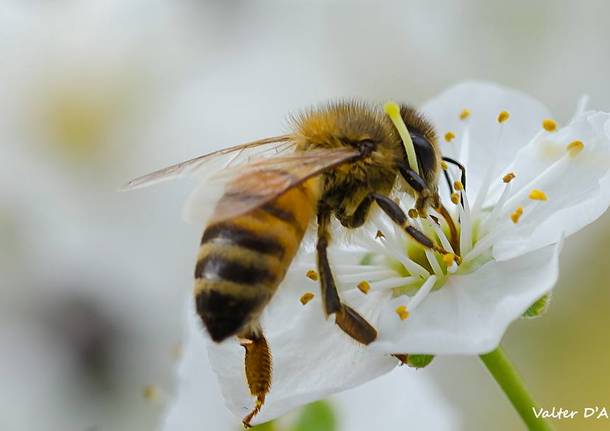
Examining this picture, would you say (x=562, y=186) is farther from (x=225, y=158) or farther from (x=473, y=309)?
(x=225, y=158)

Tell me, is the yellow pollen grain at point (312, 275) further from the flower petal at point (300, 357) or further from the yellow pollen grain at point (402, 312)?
the yellow pollen grain at point (402, 312)

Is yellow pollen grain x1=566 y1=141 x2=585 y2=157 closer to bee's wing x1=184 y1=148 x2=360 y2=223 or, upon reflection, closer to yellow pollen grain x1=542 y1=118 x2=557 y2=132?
yellow pollen grain x1=542 y1=118 x2=557 y2=132

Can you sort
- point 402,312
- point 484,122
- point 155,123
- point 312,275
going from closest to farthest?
point 402,312 → point 312,275 → point 484,122 → point 155,123

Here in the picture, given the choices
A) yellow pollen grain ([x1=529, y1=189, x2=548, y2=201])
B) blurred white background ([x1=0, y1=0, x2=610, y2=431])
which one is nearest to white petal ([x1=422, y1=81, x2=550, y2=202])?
yellow pollen grain ([x1=529, y1=189, x2=548, y2=201])

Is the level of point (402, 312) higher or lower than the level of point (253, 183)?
lower

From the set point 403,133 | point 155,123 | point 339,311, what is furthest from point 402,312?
point 155,123
